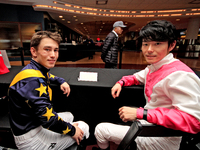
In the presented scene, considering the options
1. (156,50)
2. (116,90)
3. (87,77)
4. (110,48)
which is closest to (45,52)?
(87,77)

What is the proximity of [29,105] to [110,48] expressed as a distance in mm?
2235

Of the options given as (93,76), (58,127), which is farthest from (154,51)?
(58,127)

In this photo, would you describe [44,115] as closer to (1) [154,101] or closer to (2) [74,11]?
(1) [154,101]

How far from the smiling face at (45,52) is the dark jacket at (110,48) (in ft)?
6.00

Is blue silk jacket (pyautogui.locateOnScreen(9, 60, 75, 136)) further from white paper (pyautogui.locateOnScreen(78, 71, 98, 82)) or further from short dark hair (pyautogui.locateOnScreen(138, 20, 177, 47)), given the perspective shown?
short dark hair (pyautogui.locateOnScreen(138, 20, 177, 47))

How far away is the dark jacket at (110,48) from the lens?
2600mm

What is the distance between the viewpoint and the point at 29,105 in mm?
759

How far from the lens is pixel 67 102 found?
57.9 inches

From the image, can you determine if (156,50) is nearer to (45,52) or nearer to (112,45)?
(45,52)

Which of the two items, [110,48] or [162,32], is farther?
[110,48]

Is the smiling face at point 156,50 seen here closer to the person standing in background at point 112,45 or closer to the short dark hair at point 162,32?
the short dark hair at point 162,32

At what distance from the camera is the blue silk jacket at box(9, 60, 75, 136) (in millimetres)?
749

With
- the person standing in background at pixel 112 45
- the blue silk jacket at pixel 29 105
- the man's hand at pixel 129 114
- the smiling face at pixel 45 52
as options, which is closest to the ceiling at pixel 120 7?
the person standing in background at pixel 112 45

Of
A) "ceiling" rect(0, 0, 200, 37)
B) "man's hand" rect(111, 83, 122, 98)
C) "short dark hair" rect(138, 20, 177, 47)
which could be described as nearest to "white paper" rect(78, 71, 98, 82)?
"man's hand" rect(111, 83, 122, 98)
